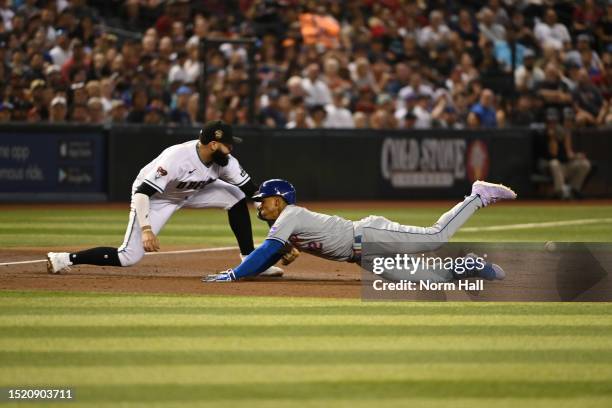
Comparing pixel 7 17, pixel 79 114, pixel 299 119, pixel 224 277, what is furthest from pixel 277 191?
pixel 7 17

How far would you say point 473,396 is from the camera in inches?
233

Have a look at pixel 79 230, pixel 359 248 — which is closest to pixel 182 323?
pixel 359 248

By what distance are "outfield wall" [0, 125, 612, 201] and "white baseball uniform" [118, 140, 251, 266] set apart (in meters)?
9.48

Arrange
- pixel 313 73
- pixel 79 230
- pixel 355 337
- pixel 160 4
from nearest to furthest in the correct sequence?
pixel 355 337, pixel 79 230, pixel 313 73, pixel 160 4

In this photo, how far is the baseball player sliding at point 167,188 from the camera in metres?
10.5

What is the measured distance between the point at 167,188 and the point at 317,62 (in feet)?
40.8

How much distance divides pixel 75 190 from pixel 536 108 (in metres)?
9.60

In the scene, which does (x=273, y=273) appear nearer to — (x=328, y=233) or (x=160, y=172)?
(x=328, y=233)

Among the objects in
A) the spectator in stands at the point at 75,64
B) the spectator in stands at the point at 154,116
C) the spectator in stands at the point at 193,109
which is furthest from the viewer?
the spectator in stands at the point at 193,109

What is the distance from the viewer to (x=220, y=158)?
10.8 metres

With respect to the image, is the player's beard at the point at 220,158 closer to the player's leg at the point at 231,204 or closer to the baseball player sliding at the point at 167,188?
the baseball player sliding at the point at 167,188

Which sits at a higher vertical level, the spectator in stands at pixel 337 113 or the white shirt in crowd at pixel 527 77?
the white shirt in crowd at pixel 527 77

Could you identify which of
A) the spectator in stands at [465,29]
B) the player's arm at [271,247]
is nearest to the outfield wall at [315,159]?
the spectator in stands at [465,29]

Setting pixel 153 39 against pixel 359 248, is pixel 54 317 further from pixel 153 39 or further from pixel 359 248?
pixel 153 39
